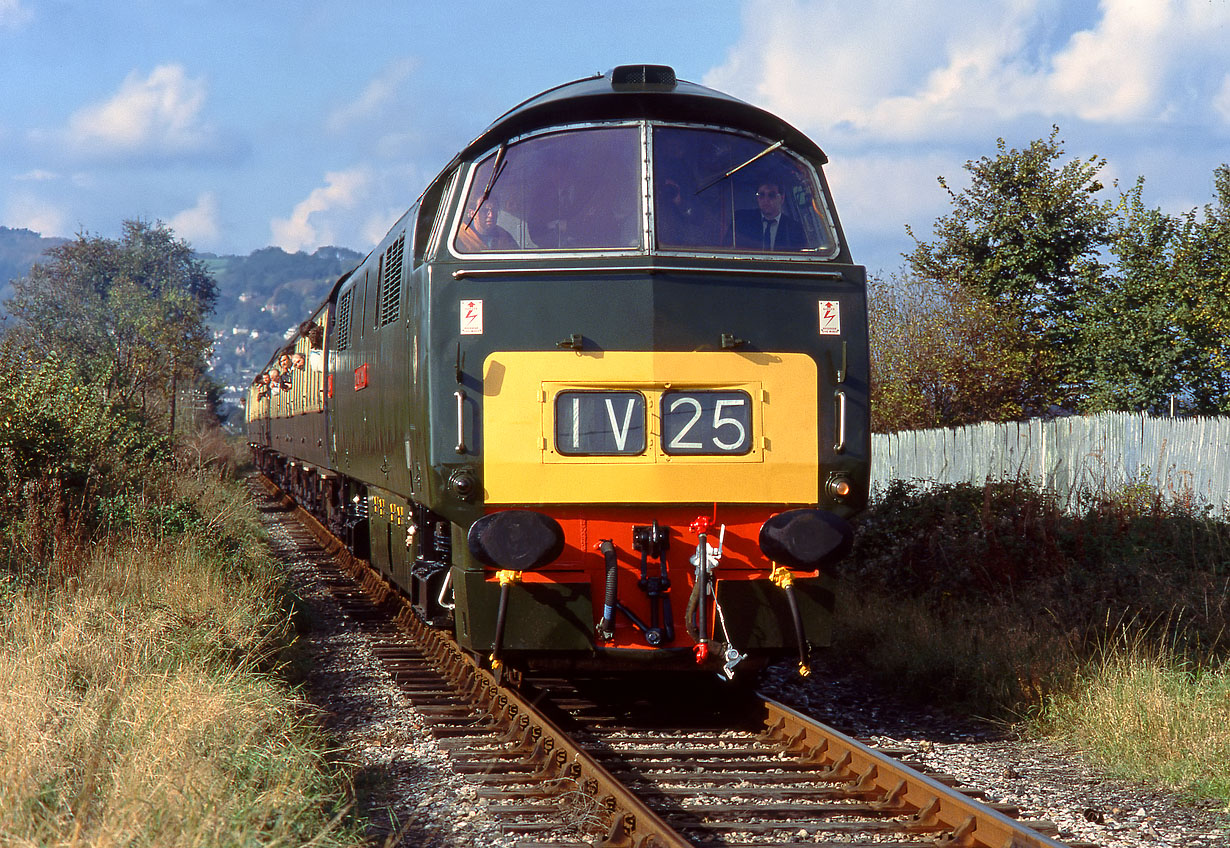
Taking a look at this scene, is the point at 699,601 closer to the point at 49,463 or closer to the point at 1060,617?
the point at 1060,617

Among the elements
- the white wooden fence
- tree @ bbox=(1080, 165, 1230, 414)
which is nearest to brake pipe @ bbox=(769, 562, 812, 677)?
the white wooden fence

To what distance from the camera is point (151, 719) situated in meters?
5.55

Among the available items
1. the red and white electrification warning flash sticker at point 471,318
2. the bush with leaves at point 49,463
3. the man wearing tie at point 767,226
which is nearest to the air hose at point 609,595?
the red and white electrification warning flash sticker at point 471,318

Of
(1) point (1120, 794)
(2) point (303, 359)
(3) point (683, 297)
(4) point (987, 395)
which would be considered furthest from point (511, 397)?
(4) point (987, 395)

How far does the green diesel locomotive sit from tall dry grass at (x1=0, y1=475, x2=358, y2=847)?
4.31 feet

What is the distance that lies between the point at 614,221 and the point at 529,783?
116 inches

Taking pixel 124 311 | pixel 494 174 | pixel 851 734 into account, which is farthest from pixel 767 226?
pixel 124 311

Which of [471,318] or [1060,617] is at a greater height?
[471,318]

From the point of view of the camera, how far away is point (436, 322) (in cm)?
637

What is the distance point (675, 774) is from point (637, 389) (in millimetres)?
1922

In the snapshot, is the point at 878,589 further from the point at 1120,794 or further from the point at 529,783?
the point at 529,783

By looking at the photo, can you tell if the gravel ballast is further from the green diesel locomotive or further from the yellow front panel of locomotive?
the yellow front panel of locomotive

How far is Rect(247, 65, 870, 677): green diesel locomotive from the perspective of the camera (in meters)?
6.28

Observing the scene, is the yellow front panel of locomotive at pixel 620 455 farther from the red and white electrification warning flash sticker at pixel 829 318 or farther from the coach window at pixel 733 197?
the coach window at pixel 733 197
